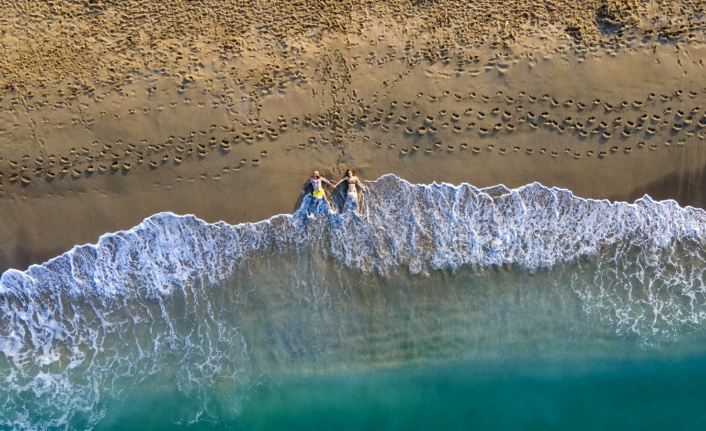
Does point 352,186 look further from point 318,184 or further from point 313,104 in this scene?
point 313,104

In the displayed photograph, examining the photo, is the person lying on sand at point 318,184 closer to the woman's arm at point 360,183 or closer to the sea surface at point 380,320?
the sea surface at point 380,320

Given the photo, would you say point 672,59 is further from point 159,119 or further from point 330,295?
point 159,119

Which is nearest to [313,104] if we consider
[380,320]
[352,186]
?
[352,186]

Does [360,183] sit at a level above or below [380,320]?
above

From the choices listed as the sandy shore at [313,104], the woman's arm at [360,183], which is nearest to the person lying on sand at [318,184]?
the sandy shore at [313,104]

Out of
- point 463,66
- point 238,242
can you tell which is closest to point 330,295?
point 238,242

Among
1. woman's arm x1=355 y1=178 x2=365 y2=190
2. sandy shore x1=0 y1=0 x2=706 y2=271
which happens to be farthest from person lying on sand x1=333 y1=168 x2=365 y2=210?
sandy shore x1=0 y1=0 x2=706 y2=271
